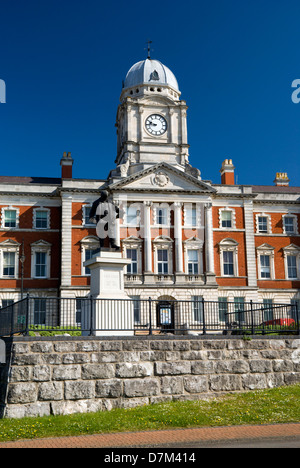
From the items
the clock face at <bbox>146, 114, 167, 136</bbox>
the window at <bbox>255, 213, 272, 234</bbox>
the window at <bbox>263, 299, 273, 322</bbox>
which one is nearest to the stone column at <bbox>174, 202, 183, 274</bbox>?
the window at <bbox>255, 213, 272, 234</bbox>

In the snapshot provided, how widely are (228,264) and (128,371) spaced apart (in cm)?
3533

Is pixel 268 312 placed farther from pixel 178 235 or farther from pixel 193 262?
pixel 178 235

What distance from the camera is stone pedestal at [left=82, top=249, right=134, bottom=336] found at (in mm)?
18203

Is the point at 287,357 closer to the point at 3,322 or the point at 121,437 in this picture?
the point at 121,437

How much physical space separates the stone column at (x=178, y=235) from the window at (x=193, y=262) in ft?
4.01

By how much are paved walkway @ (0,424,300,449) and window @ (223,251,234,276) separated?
3654cm

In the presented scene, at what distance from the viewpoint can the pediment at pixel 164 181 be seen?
1917 inches

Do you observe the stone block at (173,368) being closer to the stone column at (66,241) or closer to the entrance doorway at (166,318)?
the entrance doorway at (166,318)

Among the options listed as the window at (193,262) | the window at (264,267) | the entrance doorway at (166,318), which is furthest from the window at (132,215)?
the window at (264,267)

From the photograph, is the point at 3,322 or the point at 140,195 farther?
the point at 140,195

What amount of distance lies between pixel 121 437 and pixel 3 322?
23.5ft

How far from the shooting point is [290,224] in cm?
5378
